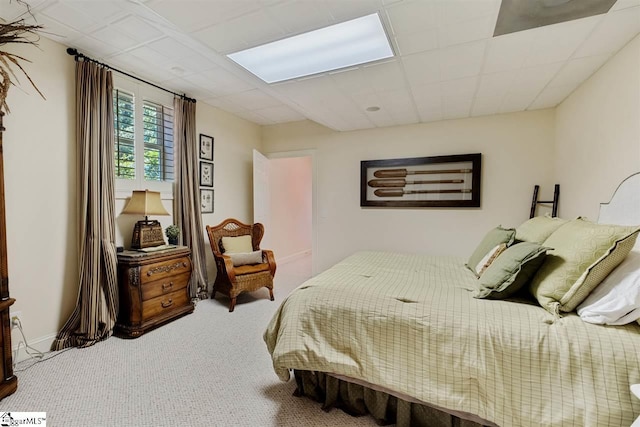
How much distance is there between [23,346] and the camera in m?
2.18

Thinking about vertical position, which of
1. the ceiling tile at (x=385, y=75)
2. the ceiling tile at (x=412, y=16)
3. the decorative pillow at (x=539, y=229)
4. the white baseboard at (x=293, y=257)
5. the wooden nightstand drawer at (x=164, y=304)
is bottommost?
the white baseboard at (x=293, y=257)

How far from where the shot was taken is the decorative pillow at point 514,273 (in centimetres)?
156

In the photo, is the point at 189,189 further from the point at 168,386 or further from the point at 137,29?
the point at 168,386

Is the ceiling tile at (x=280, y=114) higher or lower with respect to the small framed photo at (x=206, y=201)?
higher

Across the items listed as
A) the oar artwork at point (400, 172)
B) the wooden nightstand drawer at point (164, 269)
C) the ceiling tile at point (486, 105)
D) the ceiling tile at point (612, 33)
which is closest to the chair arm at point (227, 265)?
the wooden nightstand drawer at point (164, 269)

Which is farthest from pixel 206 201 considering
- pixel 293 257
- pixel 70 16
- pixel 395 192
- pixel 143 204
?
pixel 293 257

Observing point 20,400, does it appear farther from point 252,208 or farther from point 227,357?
point 252,208

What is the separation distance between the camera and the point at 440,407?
1359 millimetres

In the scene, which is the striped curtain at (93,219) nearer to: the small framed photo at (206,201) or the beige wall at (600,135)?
the small framed photo at (206,201)

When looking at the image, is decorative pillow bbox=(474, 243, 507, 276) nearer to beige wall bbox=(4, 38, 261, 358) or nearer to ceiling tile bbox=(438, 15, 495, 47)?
ceiling tile bbox=(438, 15, 495, 47)

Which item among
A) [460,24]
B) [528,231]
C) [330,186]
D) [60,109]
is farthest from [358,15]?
[330,186]

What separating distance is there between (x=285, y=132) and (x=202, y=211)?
193cm

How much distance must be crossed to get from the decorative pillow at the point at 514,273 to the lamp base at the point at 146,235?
2957mm

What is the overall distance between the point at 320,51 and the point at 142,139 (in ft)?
7.13
